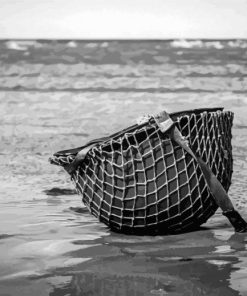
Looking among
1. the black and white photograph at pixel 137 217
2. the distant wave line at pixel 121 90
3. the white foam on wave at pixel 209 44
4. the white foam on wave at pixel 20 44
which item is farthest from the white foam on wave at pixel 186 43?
the black and white photograph at pixel 137 217

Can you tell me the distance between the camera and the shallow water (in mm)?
2715

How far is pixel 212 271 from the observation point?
2779mm

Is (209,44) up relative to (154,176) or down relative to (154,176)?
up

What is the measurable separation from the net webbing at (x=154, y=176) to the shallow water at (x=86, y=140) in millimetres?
153

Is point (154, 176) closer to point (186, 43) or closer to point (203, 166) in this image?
point (203, 166)

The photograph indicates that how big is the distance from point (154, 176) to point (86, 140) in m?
5.86

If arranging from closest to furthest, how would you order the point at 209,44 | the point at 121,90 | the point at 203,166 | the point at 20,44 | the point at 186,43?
the point at 203,166 → the point at 121,90 → the point at 186,43 → the point at 209,44 → the point at 20,44

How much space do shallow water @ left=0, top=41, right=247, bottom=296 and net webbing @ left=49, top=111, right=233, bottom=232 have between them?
153 millimetres

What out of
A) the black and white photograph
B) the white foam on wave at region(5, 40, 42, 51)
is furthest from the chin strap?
the white foam on wave at region(5, 40, 42, 51)

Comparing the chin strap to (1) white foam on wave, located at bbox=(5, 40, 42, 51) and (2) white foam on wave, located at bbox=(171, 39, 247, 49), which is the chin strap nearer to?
(2) white foam on wave, located at bbox=(171, 39, 247, 49)

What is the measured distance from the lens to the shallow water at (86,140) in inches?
107

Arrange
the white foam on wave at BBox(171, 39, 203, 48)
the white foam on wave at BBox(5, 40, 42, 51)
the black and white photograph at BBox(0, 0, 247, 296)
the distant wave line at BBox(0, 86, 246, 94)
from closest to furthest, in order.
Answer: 1. the black and white photograph at BBox(0, 0, 247, 296)
2. the distant wave line at BBox(0, 86, 246, 94)
3. the white foam on wave at BBox(171, 39, 203, 48)
4. the white foam on wave at BBox(5, 40, 42, 51)

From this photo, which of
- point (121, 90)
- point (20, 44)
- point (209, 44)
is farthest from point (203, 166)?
point (20, 44)

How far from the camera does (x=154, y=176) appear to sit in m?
3.26
